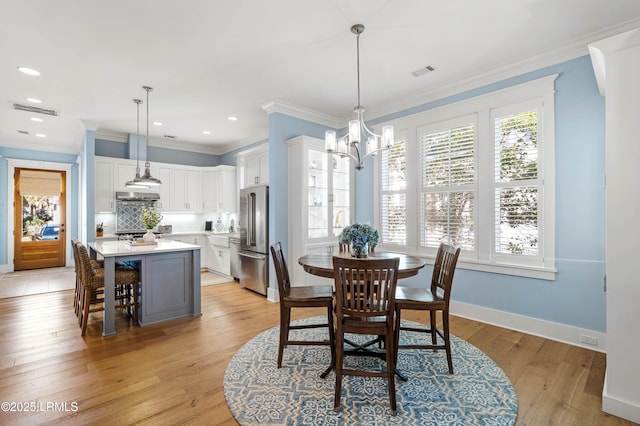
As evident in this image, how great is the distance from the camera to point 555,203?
3.09 meters

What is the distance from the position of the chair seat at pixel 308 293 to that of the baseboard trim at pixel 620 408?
197cm

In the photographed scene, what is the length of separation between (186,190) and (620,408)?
7.41 meters

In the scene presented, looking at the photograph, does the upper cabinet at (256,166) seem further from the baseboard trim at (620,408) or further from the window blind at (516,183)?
the baseboard trim at (620,408)

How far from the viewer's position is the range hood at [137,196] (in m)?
6.07

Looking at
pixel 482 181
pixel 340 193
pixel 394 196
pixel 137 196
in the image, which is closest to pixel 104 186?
pixel 137 196

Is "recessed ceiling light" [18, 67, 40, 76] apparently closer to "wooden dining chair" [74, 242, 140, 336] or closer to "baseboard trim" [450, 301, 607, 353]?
"wooden dining chair" [74, 242, 140, 336]

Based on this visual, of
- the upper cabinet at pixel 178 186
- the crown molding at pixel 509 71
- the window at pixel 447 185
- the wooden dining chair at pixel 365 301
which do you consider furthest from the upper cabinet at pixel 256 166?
the wooden dining chair at pixel 365 301

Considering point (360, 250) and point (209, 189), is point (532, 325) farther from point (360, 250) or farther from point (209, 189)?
point (209, 189)

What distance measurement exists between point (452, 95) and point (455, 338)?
2979 millimetres

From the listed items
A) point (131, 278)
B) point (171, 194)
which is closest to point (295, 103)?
point (131, 278)

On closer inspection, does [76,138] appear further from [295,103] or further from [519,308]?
[519,308]

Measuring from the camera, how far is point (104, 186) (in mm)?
5957

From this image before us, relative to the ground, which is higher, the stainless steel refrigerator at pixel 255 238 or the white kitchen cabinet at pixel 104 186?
the white kitchen cabinet at pixel 104 186

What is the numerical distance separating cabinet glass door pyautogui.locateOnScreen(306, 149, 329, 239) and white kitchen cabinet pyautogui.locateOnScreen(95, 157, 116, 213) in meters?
4.25
